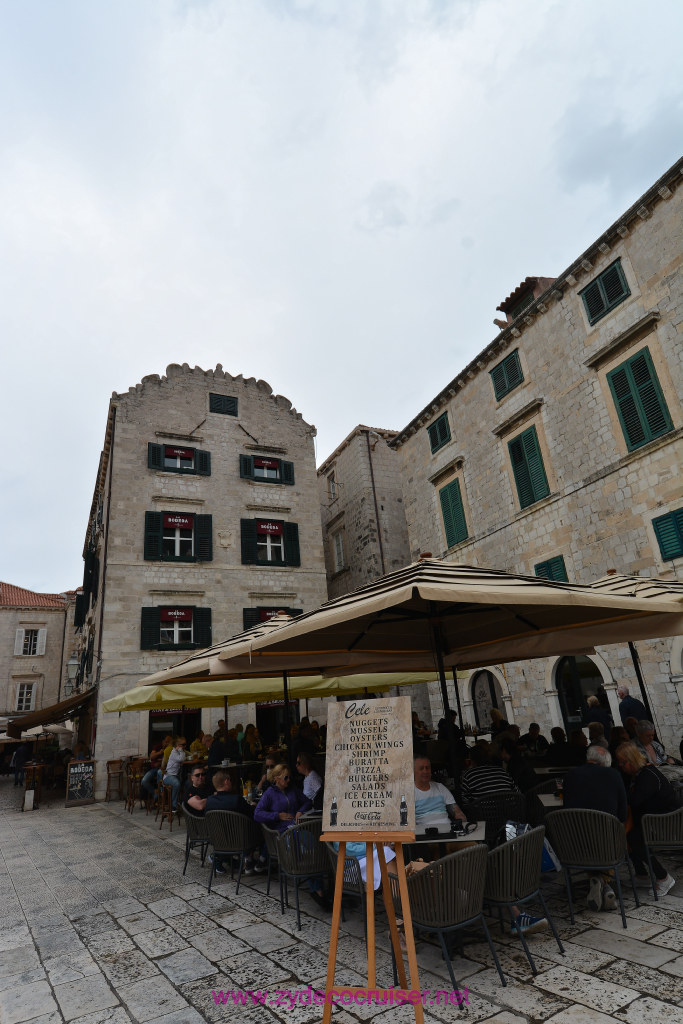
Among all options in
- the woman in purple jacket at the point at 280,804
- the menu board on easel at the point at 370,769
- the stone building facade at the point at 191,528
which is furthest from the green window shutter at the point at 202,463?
the menu board on easel at the point at 370,769

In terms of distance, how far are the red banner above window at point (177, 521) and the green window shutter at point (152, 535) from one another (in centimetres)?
31

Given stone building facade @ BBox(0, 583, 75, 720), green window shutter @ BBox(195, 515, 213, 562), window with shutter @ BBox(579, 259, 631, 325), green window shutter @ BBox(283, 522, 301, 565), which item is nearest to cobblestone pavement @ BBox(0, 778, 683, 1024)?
window with shutter @ BBox(579, 259, 631, 325)

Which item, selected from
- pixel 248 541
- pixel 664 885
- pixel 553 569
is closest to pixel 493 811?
pixel 664 885

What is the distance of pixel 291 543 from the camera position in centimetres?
2131

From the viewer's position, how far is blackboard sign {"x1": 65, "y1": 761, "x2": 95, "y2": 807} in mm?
15117

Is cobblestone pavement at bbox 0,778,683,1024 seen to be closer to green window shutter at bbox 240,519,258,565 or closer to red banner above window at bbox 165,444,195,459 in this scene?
green window shutter at bbox 240,519,258,565

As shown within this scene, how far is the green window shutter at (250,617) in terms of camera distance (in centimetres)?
1936

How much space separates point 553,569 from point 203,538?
38.2 feet

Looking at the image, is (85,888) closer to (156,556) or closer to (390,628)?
(390,628)

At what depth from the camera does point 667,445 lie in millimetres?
10992

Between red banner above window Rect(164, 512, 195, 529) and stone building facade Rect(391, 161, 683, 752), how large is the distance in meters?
8.73

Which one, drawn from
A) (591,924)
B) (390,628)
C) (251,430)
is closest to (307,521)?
(251,430)

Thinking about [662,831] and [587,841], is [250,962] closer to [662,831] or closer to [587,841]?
[587,841]

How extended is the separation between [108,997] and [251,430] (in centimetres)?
1975
